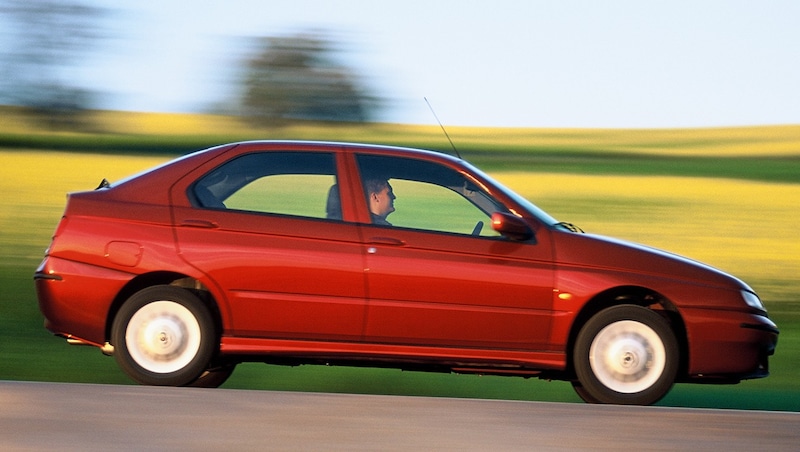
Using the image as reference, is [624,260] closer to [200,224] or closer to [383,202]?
[383,202]

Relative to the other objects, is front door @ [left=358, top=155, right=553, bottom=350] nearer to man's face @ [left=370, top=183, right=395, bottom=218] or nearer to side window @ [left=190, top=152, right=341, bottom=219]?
man's face @ [left=370, top=183, right=395, bottom=218]

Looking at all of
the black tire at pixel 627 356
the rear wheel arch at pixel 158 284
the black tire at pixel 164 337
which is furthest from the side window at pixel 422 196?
the black tire at pixel 164 337

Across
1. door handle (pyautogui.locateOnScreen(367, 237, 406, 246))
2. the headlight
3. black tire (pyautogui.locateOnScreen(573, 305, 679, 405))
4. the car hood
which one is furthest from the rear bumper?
the headlight

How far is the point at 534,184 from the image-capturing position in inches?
1257

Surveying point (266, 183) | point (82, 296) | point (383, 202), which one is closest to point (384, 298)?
point (383, 202)

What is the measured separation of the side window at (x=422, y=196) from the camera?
733 centimetres

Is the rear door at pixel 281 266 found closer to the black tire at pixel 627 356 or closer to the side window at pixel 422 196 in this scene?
the side window at pixel 422 196

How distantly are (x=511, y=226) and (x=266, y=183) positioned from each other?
1.52 m

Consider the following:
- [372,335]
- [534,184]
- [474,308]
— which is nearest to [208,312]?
[372,335]

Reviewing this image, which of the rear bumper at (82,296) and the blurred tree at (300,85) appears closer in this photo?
the rear bumper at (82,296)

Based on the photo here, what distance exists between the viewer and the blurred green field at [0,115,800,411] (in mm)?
9227

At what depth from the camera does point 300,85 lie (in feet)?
162

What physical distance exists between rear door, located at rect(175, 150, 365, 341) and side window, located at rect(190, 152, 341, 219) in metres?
0.05

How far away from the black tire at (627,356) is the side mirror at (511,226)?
2.02ft
